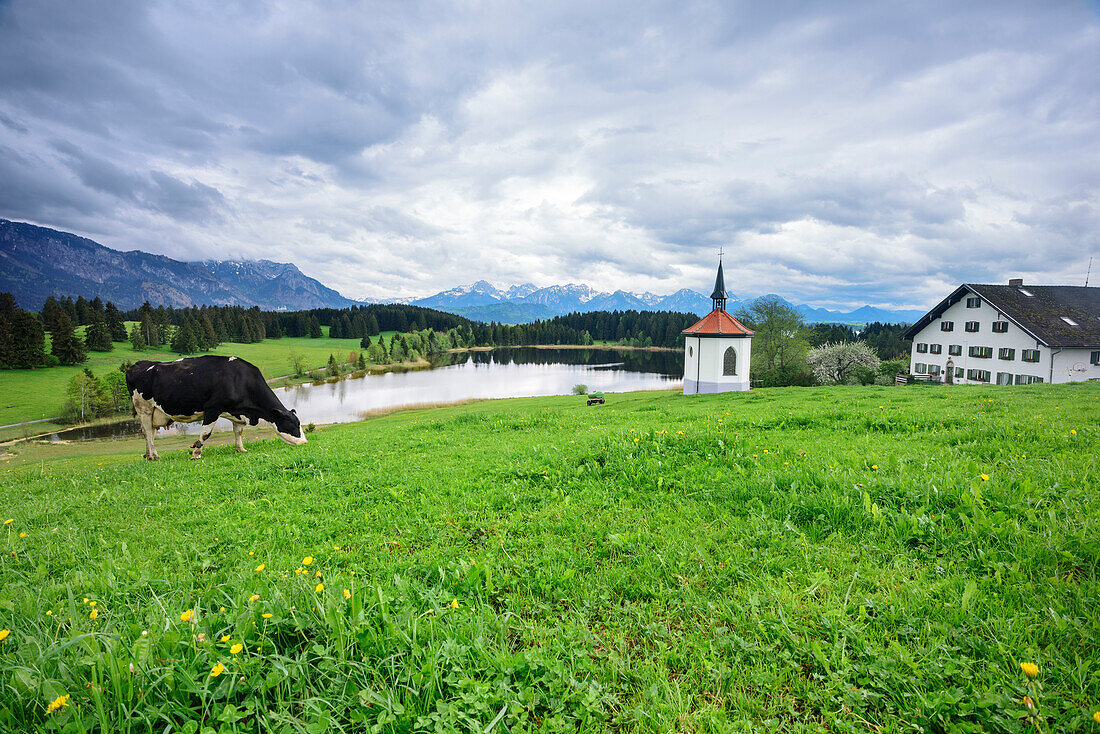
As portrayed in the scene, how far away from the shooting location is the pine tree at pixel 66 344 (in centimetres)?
7838

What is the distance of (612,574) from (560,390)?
69.0 metres

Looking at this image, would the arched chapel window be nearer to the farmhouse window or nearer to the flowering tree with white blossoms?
the flowering tree with white blossoms

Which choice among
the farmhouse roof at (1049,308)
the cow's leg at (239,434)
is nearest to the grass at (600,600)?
the cow's leg at (239,434)

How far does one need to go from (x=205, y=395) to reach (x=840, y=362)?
6540 cm

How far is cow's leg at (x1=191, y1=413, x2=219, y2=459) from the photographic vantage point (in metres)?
11.9

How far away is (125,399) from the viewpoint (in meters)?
64.1

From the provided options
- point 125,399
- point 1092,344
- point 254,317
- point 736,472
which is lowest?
point 125,399

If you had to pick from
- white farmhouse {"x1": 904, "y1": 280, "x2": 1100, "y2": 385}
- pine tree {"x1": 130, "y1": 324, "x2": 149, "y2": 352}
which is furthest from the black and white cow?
pine tree {"x1": 130, "y1": 324, "x2": 149, "y2": 352}

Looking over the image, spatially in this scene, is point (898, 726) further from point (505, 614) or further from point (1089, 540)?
point (1089, 540)

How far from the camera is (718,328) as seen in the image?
135 ft

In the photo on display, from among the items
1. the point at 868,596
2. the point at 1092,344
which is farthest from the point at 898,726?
A: the point at 1092,344

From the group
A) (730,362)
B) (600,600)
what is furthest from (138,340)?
(600,600)

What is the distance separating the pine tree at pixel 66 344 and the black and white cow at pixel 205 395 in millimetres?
100570

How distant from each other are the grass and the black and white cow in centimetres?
675
